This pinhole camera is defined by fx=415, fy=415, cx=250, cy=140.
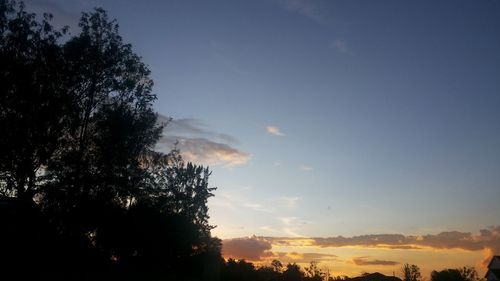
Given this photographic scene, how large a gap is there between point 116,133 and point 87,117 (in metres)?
2.78

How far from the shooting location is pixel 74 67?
32.5m

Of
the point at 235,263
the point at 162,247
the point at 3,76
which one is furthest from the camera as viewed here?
the point at 235,263

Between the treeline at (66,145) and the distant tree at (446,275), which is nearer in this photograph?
the treeline at (66,145)

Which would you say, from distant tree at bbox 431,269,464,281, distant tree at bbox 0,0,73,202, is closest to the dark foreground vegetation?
distant tree at bbox 0,0,73,202

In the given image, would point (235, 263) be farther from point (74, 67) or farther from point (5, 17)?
point (5, 17)

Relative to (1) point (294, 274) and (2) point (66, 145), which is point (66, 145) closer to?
(2) point (66, 145)

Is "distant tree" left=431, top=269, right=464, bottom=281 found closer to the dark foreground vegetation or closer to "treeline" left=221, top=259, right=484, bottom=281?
"treeline" left=221, top=259, right=484, bottom=281

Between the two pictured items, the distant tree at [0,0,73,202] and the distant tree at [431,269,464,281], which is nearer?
the distant tree at [0,0,73,202]

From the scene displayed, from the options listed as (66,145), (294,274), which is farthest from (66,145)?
A: (294,274)

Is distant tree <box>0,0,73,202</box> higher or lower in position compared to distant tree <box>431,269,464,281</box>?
higher

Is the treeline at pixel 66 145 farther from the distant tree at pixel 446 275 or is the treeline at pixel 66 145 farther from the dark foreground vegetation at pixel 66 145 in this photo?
the distant tree at pixel 446 275

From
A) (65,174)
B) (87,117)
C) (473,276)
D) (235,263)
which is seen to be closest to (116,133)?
(87,117)

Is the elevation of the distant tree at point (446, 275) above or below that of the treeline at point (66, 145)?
below

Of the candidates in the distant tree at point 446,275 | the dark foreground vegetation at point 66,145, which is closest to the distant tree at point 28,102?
the dark foreground vegetation at point 66,145
